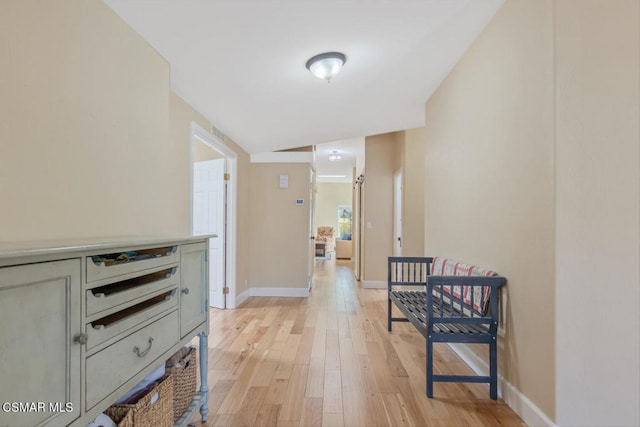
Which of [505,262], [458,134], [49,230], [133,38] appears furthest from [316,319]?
[133,38]

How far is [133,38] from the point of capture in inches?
65.5

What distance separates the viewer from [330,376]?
84.5 inches

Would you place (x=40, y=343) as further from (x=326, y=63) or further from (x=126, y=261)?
(x=326, y=63)

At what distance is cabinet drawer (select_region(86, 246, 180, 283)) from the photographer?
35.9 inches

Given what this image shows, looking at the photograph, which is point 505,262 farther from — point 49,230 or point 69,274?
point 49,230

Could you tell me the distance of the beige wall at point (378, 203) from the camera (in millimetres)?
5277

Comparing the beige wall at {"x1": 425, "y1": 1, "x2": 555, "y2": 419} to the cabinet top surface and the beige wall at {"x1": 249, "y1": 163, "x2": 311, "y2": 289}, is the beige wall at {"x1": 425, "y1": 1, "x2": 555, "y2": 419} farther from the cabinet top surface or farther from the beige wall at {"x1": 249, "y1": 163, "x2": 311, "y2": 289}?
the beige wall at {"x1": 249, "y1": 163, "x2": 311, "y2": 289}

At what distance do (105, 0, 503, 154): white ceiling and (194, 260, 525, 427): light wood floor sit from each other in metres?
2.26

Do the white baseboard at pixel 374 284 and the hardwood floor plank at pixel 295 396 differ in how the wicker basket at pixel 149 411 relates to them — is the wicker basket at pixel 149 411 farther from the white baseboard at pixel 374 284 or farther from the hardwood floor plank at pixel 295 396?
the white baseboard at pixel 374 284

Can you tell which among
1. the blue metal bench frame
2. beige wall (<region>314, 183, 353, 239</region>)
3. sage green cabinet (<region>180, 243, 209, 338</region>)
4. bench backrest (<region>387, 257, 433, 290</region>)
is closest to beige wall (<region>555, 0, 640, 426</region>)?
the blue metal bench frame

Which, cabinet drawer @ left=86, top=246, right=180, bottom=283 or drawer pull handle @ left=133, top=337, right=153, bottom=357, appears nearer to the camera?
cabinet drawer @ left=86, top=246, right=180, bottom=283

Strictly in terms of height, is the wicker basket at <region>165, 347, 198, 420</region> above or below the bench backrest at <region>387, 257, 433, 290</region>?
below

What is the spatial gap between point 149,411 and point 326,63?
227 cm

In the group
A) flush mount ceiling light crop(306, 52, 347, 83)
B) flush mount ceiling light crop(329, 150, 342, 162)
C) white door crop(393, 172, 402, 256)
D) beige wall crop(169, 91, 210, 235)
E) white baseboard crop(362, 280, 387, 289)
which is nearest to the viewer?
flush mount ceiling light crop(306, 52, 347, 83)
